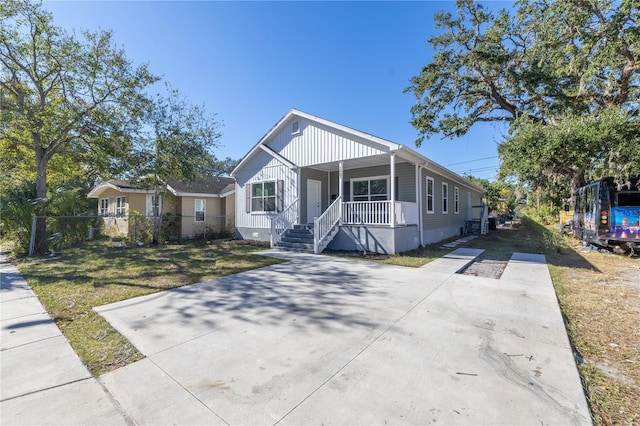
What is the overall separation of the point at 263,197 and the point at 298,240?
11.4 ft

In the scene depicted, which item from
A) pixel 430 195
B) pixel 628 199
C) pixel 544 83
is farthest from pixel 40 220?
pixel 544 83

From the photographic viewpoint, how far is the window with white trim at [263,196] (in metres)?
12.3

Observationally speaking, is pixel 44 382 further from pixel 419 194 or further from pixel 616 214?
pixel 616 214

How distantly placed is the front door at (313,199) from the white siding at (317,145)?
1.21 metres

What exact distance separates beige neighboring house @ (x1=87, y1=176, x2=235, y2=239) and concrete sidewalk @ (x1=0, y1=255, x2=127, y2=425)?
39.2ft

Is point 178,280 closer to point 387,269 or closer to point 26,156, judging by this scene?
point 387,269

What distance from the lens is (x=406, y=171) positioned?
10.8m

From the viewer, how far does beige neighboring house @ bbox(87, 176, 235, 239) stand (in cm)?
1516

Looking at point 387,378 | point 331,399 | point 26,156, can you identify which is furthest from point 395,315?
point 26,156

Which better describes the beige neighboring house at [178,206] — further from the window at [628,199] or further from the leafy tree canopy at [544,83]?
the window at [628,199]

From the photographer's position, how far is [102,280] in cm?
584

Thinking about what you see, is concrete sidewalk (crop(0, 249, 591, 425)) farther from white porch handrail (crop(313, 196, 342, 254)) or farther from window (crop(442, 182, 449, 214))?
window (crop(442, 182, 449, 214))

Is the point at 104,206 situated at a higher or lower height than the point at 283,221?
higher

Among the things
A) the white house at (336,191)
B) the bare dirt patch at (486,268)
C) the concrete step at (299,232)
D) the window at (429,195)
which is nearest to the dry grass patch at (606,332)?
the bare dirt patch at (486,268)
